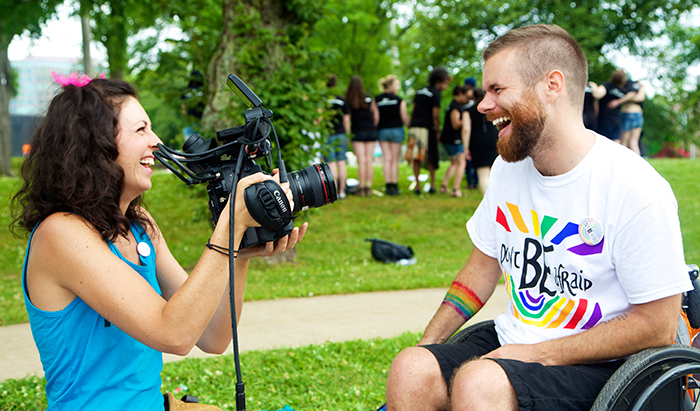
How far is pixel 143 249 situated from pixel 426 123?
8.85 m

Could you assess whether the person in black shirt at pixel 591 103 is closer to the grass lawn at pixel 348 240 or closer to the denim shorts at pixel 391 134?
the grass lawn at pixel 348 240

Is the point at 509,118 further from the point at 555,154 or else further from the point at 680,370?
the point at 680,370

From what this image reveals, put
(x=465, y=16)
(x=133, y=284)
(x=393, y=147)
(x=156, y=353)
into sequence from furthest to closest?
1. (x=465, y=16)
2. (x=393, y=147)
3. (x=156, y=353)
4. (x=133, y=284)

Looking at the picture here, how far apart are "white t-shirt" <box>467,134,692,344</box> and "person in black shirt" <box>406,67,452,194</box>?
27.2 feet

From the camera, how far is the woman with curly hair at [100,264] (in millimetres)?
1780

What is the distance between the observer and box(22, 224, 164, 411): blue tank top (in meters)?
1.87

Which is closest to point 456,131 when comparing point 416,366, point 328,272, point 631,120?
point 631,120

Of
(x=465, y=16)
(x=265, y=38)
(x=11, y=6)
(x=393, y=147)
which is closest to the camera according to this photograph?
(x=265, y=38)

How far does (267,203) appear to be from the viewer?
1799 mm

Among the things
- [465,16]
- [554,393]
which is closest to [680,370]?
[554,393]

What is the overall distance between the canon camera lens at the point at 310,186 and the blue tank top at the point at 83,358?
61 centimetres

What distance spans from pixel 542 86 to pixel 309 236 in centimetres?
656

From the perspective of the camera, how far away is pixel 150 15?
941 cm

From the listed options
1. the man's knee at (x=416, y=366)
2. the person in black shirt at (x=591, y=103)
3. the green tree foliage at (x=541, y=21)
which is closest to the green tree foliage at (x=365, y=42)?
the green tree foliage at (x=541, y=21)
